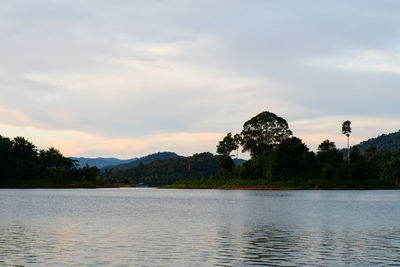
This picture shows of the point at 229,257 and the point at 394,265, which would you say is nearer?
the point at 394,265

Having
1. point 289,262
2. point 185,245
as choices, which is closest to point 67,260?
point 185,245

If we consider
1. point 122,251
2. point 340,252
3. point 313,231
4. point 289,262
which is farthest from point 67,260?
point 313,231

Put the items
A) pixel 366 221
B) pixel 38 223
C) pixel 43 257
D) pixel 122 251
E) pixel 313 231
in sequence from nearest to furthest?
pixel 43 257, pixel 122 251, pixel 313 231, pixel 38 223, pixel 366 221

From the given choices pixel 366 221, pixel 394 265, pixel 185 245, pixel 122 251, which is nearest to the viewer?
pixel 394 265

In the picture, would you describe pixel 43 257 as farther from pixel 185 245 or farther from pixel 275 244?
pixel 275 244

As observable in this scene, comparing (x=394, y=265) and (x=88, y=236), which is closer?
(x=394, y=265)

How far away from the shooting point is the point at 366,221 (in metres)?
63.2

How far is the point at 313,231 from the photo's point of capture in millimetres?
50500

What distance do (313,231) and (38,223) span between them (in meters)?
30.6

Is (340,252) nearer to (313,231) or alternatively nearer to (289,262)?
(289,262)

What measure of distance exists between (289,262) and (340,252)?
6.38 m

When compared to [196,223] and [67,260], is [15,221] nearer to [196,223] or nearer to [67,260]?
[196,223]

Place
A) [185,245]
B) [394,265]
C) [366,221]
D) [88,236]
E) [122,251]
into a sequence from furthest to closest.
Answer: [366,221]
[88,236]
[185,245]
[122,251]
[394,265]

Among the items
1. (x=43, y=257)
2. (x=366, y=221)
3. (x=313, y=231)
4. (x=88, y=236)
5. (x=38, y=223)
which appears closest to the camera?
(x=43, y=257)
